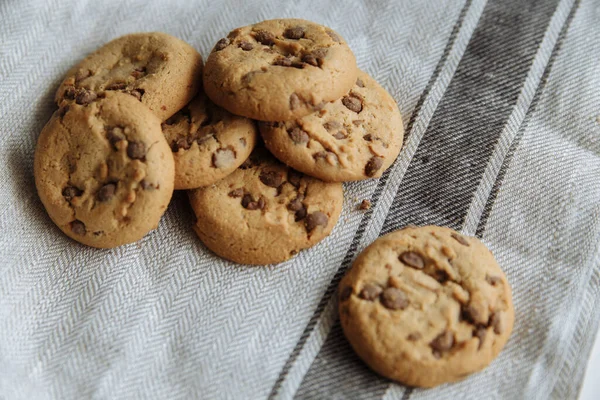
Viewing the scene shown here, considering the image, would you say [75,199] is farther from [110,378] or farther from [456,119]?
[456,119]

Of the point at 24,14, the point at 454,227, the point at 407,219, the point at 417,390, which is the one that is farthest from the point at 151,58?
the point at 417,390

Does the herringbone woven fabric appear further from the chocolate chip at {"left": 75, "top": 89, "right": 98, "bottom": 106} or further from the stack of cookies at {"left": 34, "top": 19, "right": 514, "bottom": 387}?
A: the chocolate chip at {"left": 75, "top": 89, "right": 98, "bottom": 106}

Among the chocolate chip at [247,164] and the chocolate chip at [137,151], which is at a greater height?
the chocolate chip at [137,151]

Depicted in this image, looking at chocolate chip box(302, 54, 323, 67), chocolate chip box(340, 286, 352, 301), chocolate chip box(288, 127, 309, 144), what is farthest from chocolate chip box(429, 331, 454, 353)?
chocolate chip box(302, 54, 323, 67)

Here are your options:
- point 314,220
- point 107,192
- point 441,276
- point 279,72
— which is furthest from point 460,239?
point 107,192

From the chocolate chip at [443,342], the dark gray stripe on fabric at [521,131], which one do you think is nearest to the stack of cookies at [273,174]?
the chocolate chip at [443,342]

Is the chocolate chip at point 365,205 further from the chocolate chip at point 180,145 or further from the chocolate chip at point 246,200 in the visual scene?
the chocolate chip at point 180,145
